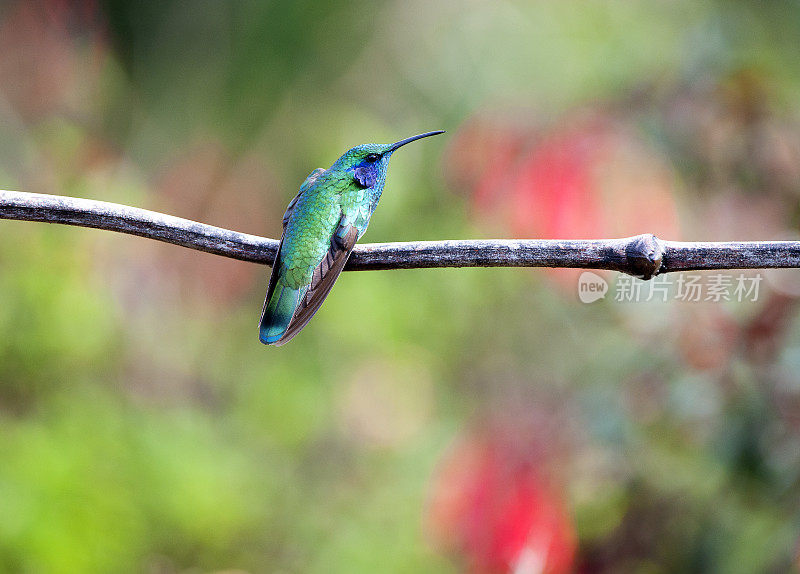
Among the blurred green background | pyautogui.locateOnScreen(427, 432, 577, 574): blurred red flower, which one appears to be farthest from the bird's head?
pyautogui.locateOnScreen(427, 432, 577, 574): blurred red flower

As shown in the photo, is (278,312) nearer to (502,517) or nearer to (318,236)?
(318,236)

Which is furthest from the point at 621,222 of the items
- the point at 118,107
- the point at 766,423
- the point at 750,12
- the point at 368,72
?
the point at 118,107

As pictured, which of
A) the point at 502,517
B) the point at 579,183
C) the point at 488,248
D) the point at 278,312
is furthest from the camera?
the point at 579,183

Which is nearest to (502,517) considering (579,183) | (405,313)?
(579,183)

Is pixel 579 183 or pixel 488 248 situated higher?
pixel 579 183

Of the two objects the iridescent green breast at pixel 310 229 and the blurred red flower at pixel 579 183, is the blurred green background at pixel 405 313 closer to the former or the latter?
the blurred red flower at pixel 579 183

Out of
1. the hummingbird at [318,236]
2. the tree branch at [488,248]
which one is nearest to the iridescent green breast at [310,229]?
the hummingbird at [318,236]
